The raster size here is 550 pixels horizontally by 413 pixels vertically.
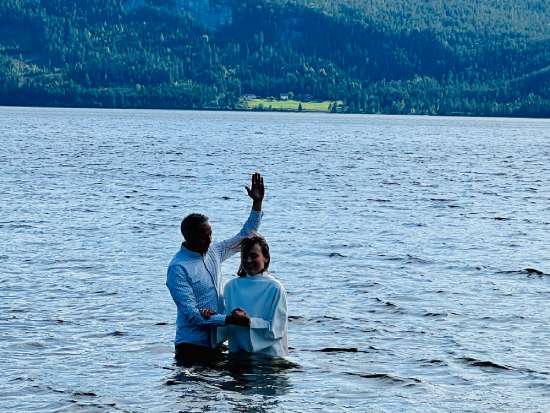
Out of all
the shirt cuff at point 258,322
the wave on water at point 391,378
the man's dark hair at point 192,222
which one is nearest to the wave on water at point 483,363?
the wave on water at point 391,378

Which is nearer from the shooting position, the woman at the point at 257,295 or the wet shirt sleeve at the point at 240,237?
the woman at the point at 257,295

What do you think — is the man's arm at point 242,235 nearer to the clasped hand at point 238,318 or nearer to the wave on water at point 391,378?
the clasped hand at point 238,318

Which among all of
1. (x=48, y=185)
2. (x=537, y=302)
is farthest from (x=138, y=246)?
(x=48, y=185)

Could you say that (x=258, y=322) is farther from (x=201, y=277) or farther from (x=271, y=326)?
(x=201, y=277)

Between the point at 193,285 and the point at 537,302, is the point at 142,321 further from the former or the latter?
the point at 537,302

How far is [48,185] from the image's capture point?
63.6 m

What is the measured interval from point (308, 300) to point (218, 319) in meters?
9.58

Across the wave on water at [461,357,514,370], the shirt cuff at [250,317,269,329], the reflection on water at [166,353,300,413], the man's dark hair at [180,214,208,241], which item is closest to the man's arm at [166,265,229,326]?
the shirt cuff at [250,317,269,329]

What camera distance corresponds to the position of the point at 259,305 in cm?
1681

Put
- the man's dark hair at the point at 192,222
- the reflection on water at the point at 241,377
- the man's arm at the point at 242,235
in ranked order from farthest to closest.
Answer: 1. the man's arm at the point at 242,235
2. the reflection on water at the point at 241,377
3. the man's dark hair at the point at 192,222

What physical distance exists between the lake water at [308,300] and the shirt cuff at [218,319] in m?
1.15

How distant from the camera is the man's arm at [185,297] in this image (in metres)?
16.7

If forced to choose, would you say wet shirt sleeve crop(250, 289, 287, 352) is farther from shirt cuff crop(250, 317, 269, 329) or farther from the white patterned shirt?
the white patterned shirt

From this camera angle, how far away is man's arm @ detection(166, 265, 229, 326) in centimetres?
1672
